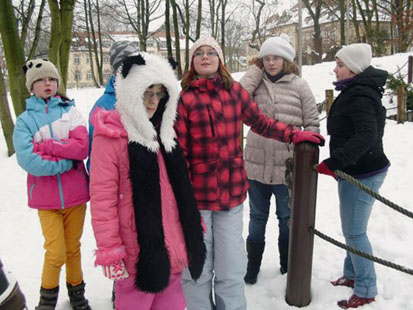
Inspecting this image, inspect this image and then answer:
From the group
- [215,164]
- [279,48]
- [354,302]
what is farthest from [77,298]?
[279,48]

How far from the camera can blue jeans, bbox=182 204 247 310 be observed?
2.46 meters

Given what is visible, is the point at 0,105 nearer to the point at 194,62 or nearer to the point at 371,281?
the point at 194,62

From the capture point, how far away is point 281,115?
3021 mm

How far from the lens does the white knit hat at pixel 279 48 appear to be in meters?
2.98

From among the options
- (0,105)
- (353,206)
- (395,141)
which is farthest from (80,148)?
(395,141)

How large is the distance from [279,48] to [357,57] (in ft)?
2.09

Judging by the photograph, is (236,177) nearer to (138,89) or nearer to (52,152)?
(138,89)

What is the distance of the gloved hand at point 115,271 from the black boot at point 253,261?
1.54m

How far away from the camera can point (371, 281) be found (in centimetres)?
271

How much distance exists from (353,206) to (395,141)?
19.7 ft

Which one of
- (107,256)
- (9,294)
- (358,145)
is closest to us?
(9,294)

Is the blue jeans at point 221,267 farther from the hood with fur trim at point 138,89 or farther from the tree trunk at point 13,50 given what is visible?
the tree trunk at point 13,50

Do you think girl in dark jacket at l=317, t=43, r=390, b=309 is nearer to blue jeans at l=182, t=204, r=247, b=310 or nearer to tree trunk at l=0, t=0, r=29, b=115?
blue jeans at l=182, t=204, r=247, b=310

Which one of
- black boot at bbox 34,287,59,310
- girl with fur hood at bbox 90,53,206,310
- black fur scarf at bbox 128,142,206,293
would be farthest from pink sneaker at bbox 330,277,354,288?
black boot at bbox 34,287,59,310
